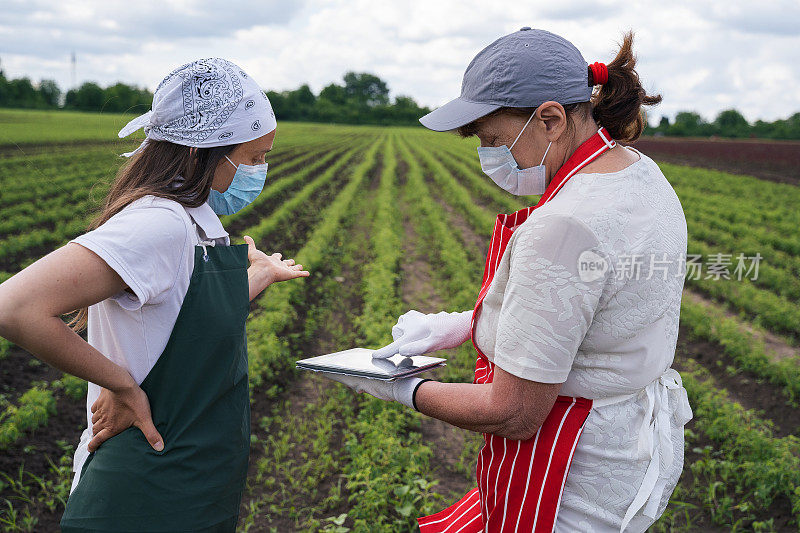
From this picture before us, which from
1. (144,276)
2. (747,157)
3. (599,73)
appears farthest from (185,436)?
(747,157)

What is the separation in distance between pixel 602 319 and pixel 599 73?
0.57 m

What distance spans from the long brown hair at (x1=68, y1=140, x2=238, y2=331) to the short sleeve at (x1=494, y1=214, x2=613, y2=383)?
32.7 inches

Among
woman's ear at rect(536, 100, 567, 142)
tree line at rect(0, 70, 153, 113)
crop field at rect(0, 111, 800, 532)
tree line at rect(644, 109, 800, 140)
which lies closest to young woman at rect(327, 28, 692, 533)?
woman's ear at rect(536, 100, 567, 142)

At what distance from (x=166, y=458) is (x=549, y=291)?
997mm

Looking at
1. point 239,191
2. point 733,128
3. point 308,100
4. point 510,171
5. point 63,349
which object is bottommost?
point 63,349

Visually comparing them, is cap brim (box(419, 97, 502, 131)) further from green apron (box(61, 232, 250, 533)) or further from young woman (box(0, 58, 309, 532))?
green apron (box(61, 232, 250, 533))

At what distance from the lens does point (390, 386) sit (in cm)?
155

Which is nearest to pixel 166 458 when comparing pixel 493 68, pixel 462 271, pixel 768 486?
pixel 493 68

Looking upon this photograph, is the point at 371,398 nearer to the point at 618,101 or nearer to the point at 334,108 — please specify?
the point at 618,101

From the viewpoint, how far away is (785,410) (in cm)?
470

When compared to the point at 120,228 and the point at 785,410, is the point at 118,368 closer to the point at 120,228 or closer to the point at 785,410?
the point at 120,228

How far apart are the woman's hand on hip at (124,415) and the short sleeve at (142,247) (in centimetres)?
22

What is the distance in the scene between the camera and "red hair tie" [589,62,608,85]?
54.4 inches

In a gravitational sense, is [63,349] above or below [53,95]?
below
